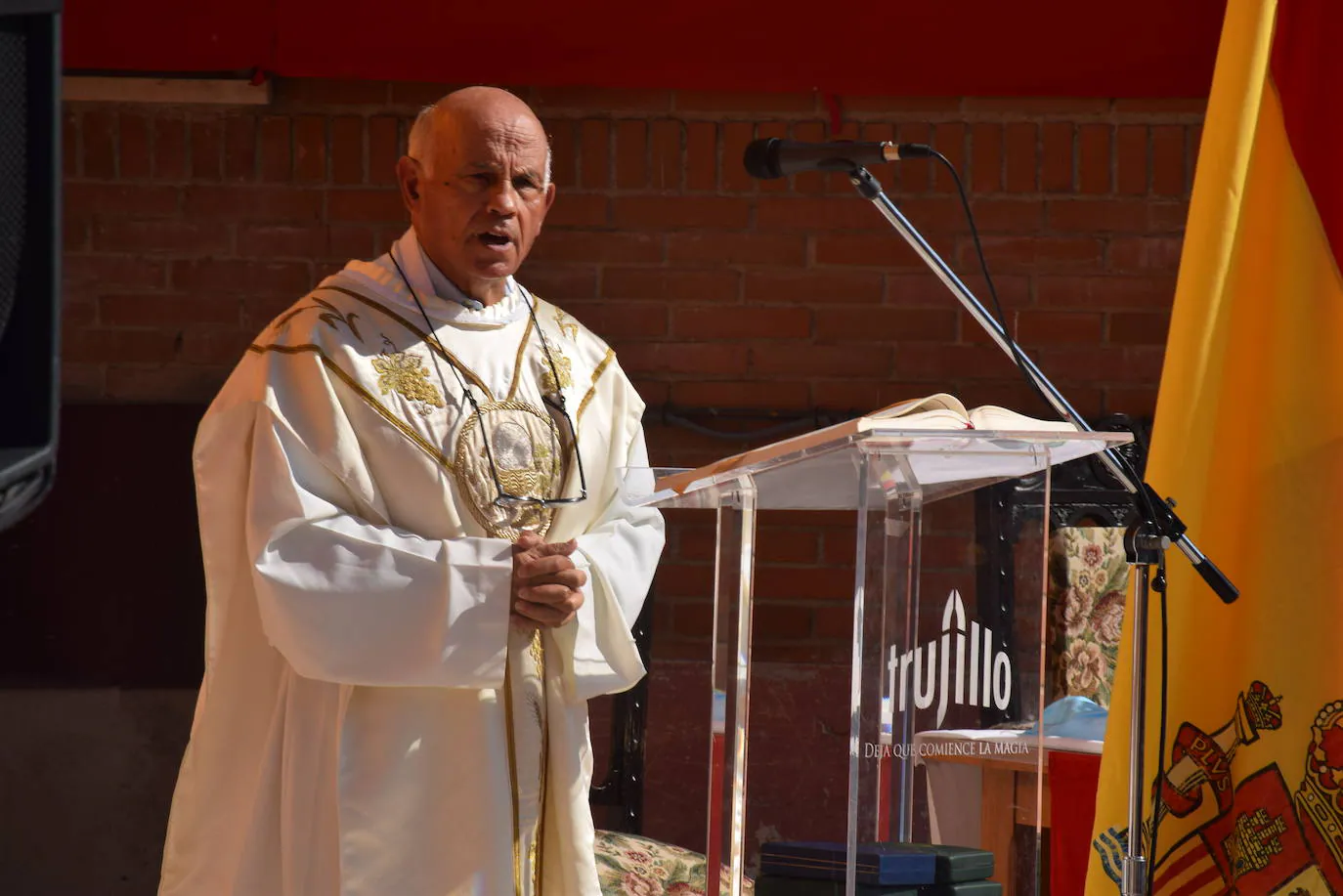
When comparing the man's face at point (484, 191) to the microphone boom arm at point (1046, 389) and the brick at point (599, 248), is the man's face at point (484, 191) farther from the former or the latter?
the brick at point (599, 248)

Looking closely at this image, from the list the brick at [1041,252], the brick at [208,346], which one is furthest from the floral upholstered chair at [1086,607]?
the brick at [208,346]

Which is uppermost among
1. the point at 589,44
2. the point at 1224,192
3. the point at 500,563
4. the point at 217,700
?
the point at 589,44

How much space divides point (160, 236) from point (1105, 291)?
2475 mm

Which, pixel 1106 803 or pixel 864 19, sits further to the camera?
pixel 864 19

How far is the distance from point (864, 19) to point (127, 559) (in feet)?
7.62

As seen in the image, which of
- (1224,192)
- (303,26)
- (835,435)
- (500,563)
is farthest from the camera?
(303,26)

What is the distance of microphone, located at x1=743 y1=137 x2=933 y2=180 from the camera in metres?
2.22

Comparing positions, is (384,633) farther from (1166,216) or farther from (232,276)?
(1166,216)

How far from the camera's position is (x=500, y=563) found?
2666 mm

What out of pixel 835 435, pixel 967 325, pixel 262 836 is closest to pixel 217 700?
pixel 262 836

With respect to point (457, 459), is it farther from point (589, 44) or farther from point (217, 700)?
point (589, 44)

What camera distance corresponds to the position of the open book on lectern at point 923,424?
1.89 m

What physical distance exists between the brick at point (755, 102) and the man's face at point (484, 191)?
156 centimetres

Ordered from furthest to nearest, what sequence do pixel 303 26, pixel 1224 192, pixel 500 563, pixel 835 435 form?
pixel 303 26 → pixel 1224 192 → pixel 500 563 → pixel 835 435
